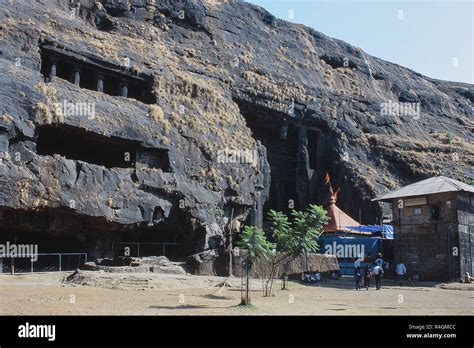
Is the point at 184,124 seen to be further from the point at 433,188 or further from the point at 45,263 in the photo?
the point at 433,188

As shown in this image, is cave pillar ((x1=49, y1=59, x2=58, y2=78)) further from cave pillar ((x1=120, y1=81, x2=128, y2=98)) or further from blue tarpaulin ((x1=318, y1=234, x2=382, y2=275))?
blue tarpaulin ((x1=318, y1=234, x2=382, y2=275))

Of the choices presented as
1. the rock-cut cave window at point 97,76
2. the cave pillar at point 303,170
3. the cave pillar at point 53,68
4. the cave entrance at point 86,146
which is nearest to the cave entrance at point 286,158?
the cave pillar at point 303,170

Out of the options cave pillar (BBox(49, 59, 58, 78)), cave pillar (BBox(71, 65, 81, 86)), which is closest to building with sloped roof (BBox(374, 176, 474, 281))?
cave pillar (BBox(71, 65, 81, 86))

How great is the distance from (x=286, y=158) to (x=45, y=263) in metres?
24.7

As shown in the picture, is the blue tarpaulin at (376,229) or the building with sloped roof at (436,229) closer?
the building with sloped roof at (436,229)

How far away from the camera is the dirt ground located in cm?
1605

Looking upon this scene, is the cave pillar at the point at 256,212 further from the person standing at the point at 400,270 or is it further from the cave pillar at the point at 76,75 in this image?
the cave pillar at the point at 76,75

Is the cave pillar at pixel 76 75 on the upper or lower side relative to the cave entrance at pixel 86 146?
upper

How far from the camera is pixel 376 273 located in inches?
1043

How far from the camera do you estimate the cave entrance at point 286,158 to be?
44.2m

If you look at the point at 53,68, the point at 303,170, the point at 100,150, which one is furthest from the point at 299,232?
the point at 303,170

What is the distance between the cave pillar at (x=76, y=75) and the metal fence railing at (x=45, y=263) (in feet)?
36.2

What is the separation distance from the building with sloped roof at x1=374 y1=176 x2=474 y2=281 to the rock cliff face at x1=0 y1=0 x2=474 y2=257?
26.9 ft
